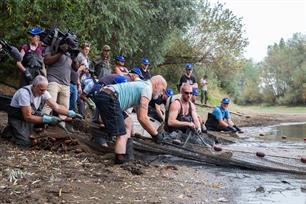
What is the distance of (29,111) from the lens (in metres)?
6.87

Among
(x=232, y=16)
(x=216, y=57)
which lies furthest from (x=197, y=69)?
(x=232, y=16)

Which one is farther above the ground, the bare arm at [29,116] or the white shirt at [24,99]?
the white shirt at [24,99]

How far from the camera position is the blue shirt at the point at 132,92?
6324mm

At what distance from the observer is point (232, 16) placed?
94.7 feet

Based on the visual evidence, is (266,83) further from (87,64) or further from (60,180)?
(60,180)

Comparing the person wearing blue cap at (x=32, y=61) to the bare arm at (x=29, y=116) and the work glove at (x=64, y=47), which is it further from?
the bare arm at (x=29, y=116)

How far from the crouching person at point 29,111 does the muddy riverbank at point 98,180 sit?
0.81 feet

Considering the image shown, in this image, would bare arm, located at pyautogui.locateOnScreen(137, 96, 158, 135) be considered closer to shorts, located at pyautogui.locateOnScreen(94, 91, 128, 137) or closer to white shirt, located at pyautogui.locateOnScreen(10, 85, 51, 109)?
shorts, located at pyautogui.locateOnScreen(94, 91, 128, 137)

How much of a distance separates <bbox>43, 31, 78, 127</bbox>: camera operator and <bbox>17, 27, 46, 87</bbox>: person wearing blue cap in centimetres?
21

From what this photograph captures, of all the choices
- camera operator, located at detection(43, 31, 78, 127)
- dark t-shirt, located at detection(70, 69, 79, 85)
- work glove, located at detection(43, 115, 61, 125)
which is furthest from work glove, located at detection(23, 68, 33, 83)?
work glove, located at detection(43, 115, 61, 125)

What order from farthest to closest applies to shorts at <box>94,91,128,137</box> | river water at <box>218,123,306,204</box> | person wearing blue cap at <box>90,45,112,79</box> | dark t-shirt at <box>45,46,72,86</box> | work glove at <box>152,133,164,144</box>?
person wearing blue cap at <box>90,45,112,79</box>, dark t-shirt at <box>45,46,72,86</box>, work glove at <box>152,133,164,144</box>, shorts at <box>94,91,128,137</box>, river water at <box>218,123,306,204</box>

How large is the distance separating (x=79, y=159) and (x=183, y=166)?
156 centimetres

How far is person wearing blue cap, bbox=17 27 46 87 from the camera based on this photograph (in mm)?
7918

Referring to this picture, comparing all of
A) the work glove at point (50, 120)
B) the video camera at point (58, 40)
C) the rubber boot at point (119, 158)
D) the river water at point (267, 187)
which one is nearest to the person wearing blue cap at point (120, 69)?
the video camera at point (58, 40)
